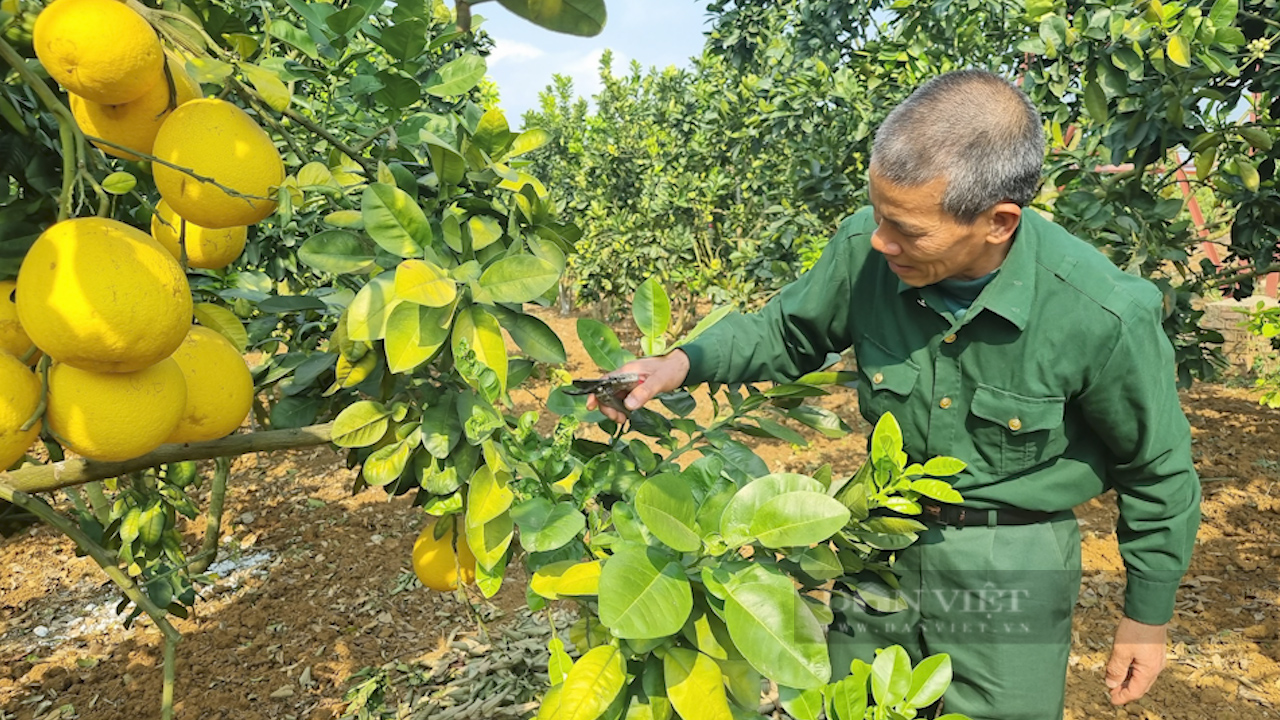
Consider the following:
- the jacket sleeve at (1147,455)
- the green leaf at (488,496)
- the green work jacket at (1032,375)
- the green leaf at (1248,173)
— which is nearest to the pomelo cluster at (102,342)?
the green leaf at (488,496)

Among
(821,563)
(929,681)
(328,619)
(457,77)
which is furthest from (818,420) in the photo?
(328,619)

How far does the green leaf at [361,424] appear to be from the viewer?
1.08 meters

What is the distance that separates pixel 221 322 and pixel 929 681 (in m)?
1.06

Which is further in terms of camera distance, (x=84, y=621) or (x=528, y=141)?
(x=84, y=621)

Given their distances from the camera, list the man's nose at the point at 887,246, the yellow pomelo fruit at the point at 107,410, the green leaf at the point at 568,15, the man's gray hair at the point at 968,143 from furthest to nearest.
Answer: the man's nose at the point at 887,246 → the man's gray hair at the point at 968,143 → the yellow pomelo fruit at the point at 107,410 → the green leaf at the point at 568,15

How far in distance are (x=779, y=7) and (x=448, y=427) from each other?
586 cm

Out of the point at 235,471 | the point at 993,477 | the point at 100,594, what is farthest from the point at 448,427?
the point at 235,471

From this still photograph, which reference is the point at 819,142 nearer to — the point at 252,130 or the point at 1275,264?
the point at 1275,264

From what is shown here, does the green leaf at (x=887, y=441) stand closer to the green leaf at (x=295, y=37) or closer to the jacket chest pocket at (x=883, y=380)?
the jacket chest pocket at (x=883, y=380)

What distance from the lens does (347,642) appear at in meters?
3.14

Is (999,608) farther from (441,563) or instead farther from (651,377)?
(441,563)

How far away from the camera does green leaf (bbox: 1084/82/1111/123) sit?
7.90ft

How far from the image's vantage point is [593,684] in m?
0.76

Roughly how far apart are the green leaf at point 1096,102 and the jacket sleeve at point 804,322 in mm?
1238
